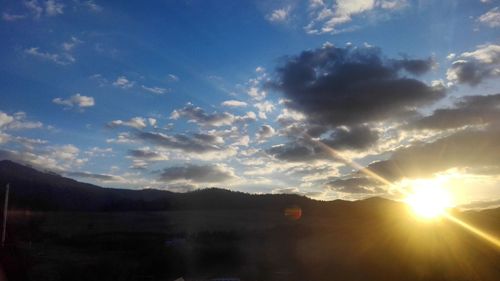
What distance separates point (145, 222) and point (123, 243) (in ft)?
120

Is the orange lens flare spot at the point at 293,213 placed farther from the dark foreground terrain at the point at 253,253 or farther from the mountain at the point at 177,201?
the dark foreground terrain at the point at 253,253

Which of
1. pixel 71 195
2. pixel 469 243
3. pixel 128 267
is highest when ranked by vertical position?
pixel 71 195

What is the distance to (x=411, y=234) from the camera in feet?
167

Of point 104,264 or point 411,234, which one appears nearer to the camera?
point 104,264

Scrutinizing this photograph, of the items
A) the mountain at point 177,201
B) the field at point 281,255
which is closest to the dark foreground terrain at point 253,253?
the field at point 281,255

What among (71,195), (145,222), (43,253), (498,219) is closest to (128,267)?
(43,253)

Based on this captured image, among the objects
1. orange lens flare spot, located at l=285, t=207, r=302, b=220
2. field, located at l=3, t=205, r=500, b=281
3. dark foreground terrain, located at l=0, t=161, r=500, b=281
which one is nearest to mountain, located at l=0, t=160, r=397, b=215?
orange lens flare spot, located at l=285, t=207, r=302, b=220

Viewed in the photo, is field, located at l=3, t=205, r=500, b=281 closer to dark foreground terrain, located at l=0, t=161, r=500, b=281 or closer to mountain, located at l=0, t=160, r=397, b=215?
dark foreground terrain, located at l=0, t=161, r=500, b=281

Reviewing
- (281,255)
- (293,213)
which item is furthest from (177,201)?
(281,255)

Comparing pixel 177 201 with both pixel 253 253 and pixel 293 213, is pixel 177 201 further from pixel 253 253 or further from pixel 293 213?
pixel 253 253

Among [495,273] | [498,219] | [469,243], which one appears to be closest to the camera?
[495,273]

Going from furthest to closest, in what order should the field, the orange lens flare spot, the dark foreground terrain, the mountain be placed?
the mountain
the orange lens flare spot
the field
the dark foreground terrain

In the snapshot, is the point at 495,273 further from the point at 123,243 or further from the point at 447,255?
the point at 123,243

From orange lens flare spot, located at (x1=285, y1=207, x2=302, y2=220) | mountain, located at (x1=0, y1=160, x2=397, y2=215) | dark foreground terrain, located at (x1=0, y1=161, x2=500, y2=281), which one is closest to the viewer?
dark foreground terrain, located at (x1=0, y1=161, x2=500, y2=281)
